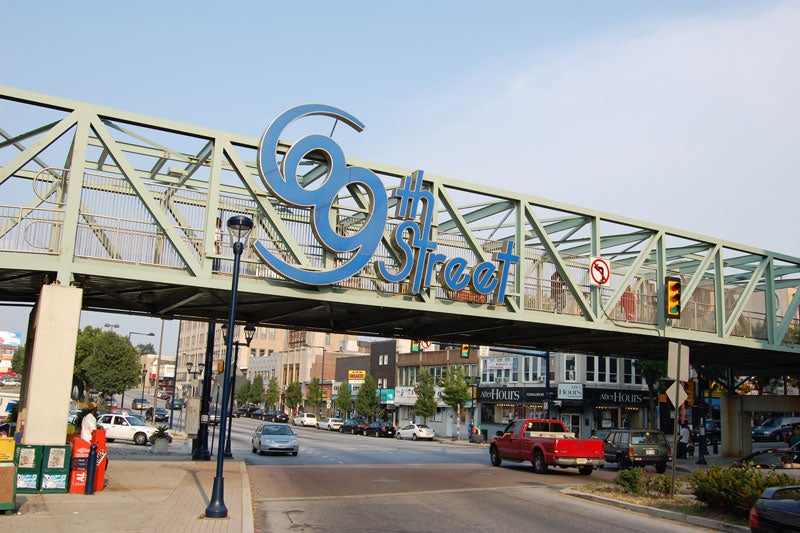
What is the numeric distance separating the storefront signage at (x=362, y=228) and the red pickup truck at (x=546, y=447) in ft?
18.0

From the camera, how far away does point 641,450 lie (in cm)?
2661

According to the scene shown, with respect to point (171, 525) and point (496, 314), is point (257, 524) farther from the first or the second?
point (496, 314)

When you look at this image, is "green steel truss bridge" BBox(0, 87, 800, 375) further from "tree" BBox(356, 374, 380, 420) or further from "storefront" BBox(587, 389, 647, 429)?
"tree" BBox(356, 374, 380, 420)

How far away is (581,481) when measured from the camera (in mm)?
23141

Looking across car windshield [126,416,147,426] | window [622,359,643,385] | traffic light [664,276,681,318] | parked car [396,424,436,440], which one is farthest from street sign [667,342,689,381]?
window [622,359,643,385]

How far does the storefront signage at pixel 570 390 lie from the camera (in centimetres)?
5912

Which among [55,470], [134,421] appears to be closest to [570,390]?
[134,421]

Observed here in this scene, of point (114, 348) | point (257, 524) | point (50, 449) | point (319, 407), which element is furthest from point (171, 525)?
point (319, 407)

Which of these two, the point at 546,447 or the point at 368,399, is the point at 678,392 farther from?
the point at 368,399

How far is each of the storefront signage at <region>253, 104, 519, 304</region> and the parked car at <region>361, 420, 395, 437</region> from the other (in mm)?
42954

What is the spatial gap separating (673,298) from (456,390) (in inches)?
1534

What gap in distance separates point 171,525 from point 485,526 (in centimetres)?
556

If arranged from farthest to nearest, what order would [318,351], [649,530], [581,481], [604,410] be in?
1. [318,351]
2. [604,410]
3. [581,481]
4. [649,530]

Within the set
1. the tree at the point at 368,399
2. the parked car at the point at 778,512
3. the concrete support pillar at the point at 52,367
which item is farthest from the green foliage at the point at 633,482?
the tree at the point at 368,399
